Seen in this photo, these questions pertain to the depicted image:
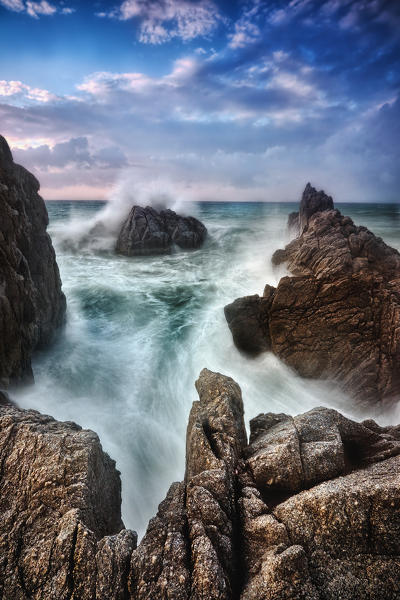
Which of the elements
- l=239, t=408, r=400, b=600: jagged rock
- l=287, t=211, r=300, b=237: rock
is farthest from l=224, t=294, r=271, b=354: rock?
l=287, t=211, r=300, b=237: rock

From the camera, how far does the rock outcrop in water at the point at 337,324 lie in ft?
39.4

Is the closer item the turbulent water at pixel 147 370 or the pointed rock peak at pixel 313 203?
the turbulent water at pixel 147 370

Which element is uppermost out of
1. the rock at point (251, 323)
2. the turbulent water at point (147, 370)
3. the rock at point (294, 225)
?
the rock at point (294, 225)

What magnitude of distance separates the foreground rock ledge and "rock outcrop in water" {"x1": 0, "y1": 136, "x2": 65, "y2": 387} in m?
4.84

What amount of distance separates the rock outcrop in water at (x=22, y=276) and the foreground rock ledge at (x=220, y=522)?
484cm

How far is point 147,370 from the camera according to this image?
1557cm

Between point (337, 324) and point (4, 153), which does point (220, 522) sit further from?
point (4, 153)

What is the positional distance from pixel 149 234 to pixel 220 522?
121 feet

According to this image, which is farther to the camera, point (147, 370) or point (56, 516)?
point (147, 370)

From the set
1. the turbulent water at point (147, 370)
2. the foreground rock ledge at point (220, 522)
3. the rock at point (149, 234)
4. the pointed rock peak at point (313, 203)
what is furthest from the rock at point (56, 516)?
the rock at point (149, 234)

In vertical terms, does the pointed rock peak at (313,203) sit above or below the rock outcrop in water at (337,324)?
above

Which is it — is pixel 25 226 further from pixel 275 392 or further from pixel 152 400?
pixel 275 392

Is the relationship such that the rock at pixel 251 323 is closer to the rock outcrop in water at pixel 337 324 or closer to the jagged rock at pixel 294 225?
the rock outcrop in water at pixel 337 324

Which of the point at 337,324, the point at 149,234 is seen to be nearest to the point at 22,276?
the point at 337,324
